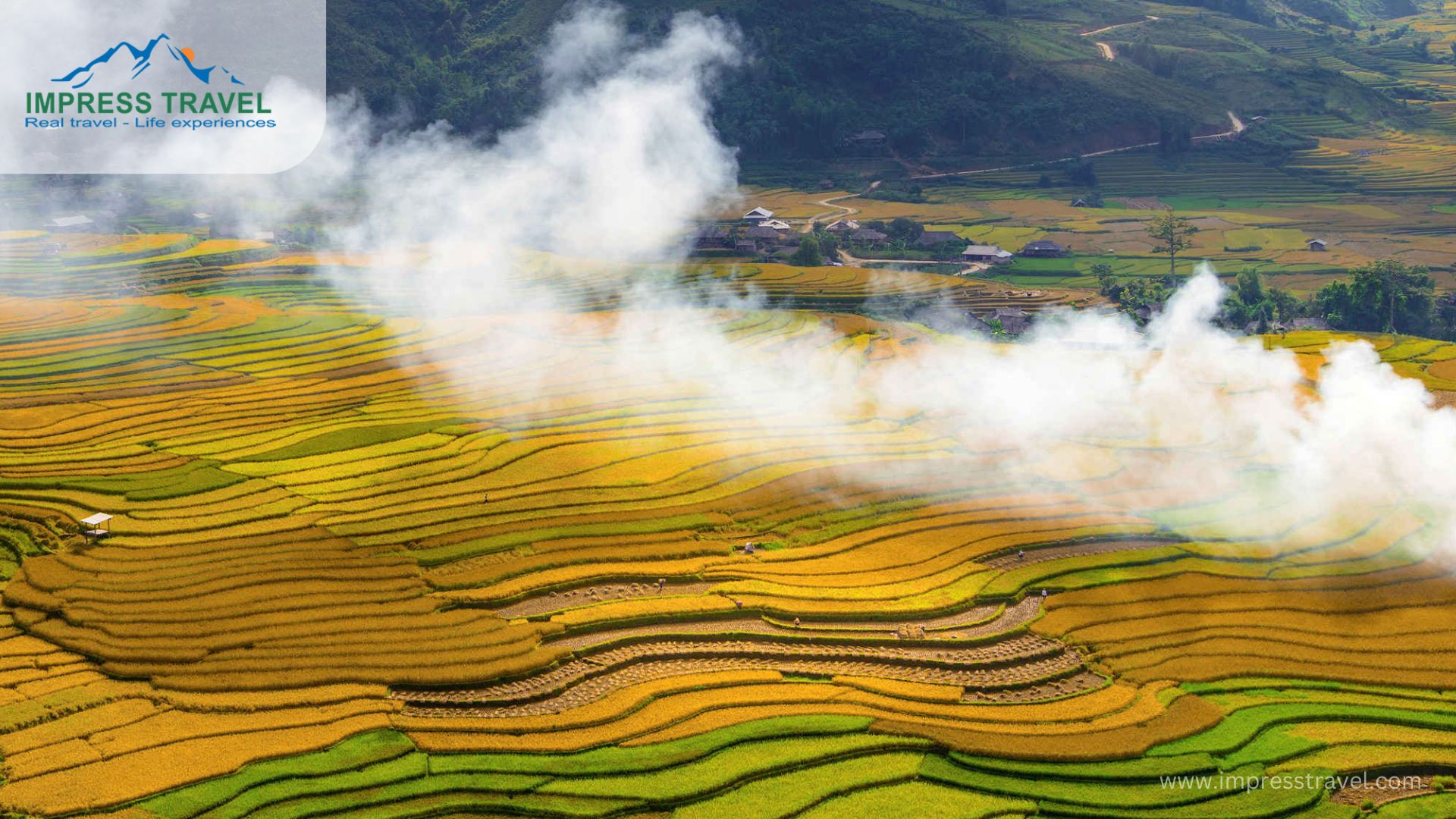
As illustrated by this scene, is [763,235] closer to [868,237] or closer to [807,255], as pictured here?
[807,255]

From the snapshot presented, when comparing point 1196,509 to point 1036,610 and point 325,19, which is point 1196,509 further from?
point 325,19

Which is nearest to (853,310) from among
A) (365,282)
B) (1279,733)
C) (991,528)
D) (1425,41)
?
(365,282)

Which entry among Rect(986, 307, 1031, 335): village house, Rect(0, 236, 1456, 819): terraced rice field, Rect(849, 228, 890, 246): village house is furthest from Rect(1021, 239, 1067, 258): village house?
Rect(0, 236, 1456, 819): terraced rice field

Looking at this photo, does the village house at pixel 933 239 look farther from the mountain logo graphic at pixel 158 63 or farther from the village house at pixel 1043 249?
the mountain logo graphic at pixel 158 63

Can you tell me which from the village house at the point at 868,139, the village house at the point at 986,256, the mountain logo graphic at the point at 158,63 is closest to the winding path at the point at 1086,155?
the village house at the point at 868,139

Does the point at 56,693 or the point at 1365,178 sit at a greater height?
the point at 1365,178
